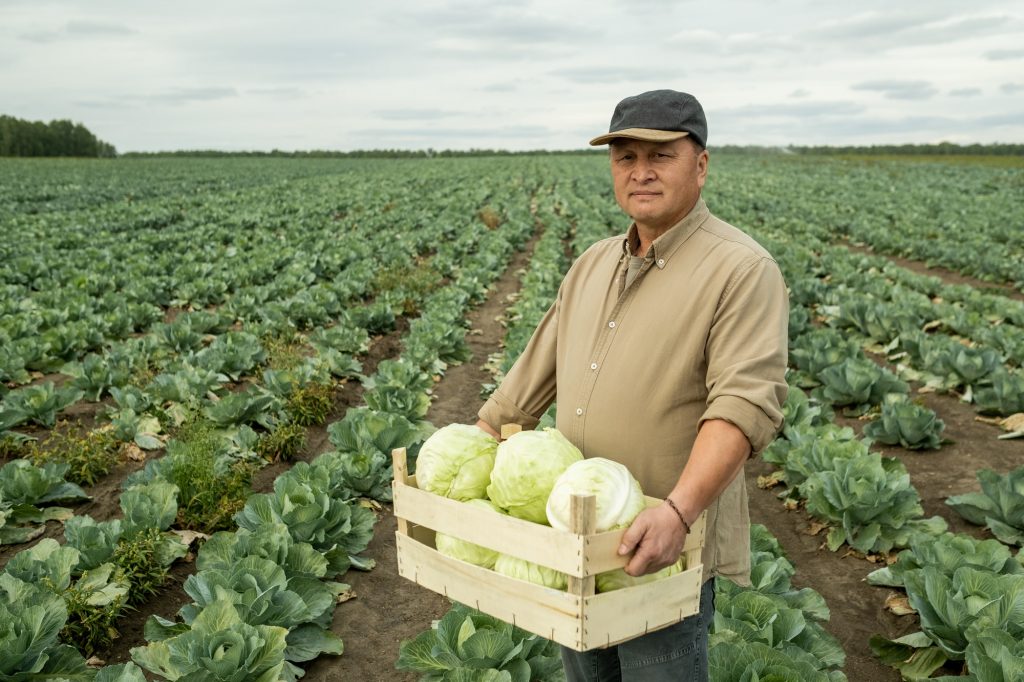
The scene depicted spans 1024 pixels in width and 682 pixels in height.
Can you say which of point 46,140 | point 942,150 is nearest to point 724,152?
point 942,150

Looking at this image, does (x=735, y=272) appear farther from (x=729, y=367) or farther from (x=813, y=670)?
(x=813, y=670)

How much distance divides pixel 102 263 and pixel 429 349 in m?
Result: 8.98

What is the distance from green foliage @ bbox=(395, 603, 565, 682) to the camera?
139 inches

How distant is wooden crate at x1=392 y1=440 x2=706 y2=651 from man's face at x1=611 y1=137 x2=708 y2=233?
90 centimetres

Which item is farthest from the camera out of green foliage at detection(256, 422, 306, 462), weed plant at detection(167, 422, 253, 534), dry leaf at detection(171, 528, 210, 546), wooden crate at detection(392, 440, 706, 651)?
green foliage at detection(256, 422, 306, 462)

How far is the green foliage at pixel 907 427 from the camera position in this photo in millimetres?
7180

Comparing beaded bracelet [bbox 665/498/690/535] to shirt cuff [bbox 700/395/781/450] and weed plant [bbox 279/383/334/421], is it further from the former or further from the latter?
weed plant [bbox 279/383/334/421]

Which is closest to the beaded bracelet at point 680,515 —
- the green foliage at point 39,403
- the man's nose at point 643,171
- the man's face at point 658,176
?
the man's face at point 658,176

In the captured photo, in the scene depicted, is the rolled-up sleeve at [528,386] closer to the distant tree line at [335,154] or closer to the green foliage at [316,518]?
the green foliage at [316,518]

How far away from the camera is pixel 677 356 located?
94.1 inches

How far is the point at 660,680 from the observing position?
2422 mm

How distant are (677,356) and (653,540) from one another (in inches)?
24.2

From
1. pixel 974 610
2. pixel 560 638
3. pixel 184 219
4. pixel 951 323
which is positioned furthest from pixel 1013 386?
pixel 184 219

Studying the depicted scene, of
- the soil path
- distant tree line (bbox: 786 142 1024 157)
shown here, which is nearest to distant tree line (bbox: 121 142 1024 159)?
distant tree line (bbox: 786 142 1024 157)
